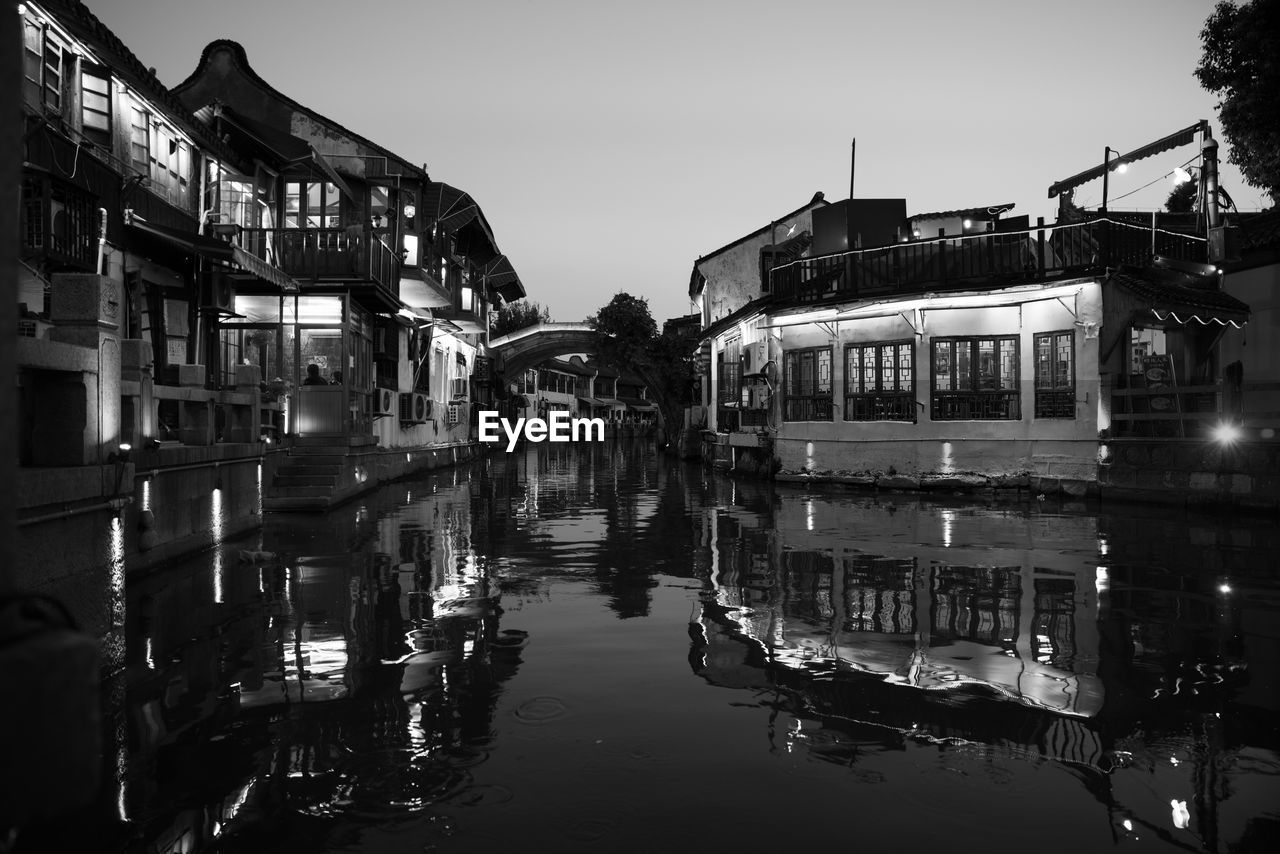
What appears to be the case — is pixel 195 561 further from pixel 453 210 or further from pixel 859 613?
pixel 453 210

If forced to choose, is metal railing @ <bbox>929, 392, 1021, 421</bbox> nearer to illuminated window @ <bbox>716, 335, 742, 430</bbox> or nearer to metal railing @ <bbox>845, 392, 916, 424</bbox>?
metal railing @ <bbox>845, 392, 916, 424</bbox>

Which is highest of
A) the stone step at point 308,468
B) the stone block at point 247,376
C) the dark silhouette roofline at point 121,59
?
the dark silhouette roofline at point 121,59

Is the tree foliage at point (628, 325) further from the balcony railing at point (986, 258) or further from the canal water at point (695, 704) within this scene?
the canal water at point (695, 704)

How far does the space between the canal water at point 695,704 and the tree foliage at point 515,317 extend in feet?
170

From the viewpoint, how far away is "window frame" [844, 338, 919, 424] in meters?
23.5

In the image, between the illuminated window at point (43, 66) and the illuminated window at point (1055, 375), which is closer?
the illuminated window at point (43, 66)

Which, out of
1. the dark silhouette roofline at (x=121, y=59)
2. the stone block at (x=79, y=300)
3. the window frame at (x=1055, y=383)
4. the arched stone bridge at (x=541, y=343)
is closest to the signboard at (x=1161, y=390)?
the window frame at (x=1055, y=383)

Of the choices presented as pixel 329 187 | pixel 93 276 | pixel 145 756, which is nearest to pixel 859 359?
pixel 329 187

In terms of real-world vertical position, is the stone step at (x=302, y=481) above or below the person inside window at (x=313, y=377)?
below

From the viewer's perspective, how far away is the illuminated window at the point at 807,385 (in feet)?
81.1

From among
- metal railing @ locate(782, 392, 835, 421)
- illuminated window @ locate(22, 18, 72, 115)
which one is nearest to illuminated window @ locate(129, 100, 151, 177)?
illuminated window @ locate(22, 18, 72, 115)

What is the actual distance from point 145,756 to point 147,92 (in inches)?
604

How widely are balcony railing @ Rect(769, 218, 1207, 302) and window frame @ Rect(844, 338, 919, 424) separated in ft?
4.83

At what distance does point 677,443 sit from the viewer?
156ft
